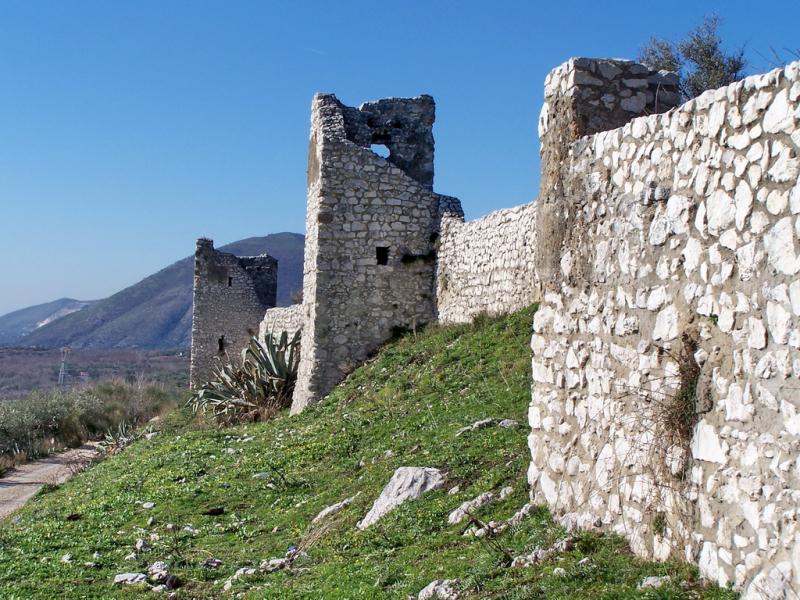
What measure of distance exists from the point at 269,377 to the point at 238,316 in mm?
12388

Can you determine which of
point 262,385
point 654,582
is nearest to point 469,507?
point 654,582

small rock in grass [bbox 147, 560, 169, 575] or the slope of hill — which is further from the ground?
the slope of hill

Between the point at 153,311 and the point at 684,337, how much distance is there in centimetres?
10741

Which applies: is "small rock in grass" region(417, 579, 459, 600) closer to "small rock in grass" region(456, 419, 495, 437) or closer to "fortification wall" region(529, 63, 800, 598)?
"fortification wall" region(529, 63, 800, 598)

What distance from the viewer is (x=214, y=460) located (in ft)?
39.5

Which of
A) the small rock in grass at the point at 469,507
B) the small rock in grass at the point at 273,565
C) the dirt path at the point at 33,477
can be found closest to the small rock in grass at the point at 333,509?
the small rock in grass at the point at 273,565

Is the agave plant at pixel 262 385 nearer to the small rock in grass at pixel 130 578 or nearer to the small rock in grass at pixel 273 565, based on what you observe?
the small rock in grass at pixel 130 578

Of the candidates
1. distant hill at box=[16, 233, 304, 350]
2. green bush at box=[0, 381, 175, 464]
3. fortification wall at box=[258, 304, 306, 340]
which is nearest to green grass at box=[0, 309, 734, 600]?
fortification wall at box=[258, 304, 306, 340]

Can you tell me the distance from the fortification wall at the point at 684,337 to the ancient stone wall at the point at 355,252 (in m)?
8.87

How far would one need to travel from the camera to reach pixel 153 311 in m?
108

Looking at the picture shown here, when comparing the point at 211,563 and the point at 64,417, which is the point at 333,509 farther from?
the point at 64,417

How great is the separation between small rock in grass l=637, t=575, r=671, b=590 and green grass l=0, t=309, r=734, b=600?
5 centimetres

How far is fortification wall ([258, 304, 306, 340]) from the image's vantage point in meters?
20.8

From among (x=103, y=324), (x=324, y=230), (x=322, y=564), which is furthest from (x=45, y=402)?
(x=103, y=324)
